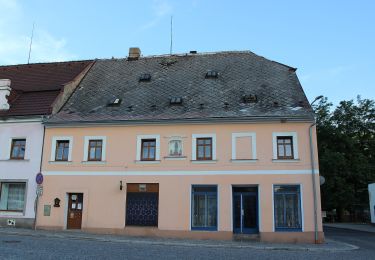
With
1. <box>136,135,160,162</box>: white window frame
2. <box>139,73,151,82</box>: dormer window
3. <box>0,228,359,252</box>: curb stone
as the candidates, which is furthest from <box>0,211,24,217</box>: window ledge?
<box>139,73,151,82</box>: dormer window

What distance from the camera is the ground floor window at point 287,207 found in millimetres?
20297

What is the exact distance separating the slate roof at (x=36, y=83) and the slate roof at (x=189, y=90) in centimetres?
98

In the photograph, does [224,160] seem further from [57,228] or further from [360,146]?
[360,146]

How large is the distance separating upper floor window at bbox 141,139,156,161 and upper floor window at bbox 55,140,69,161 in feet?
14.0

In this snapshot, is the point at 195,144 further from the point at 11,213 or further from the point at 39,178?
the point at 11,213

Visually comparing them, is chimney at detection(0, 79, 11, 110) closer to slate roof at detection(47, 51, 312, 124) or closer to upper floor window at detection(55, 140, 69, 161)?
slate roof at detection(47, 51, 312, 124)

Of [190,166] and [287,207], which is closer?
[287,207]

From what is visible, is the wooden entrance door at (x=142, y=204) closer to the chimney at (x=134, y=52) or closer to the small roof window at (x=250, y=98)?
the small roof window at (x=250, y=98)

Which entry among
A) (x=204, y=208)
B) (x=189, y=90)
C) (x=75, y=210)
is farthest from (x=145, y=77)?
(x=204, y=208)

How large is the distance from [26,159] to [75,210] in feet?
13.0

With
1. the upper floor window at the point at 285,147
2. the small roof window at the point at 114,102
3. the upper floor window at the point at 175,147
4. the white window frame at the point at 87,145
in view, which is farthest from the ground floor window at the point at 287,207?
the small roof window at the point at 114,102

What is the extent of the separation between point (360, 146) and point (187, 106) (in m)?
32.9

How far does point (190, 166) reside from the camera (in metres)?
21.4

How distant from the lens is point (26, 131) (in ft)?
76.9
